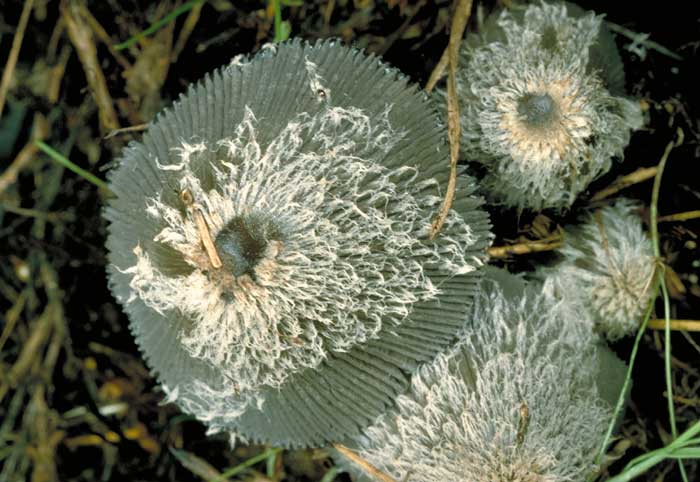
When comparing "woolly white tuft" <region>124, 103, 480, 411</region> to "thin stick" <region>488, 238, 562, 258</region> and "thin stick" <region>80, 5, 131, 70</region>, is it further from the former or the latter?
"thin stick" <region>80, 5, 131, 70</region>

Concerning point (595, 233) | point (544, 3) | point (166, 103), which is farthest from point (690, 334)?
point (166, 103)

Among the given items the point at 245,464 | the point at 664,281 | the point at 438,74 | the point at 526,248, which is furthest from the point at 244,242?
the point at 664,281

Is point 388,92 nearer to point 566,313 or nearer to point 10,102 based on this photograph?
point 566,313

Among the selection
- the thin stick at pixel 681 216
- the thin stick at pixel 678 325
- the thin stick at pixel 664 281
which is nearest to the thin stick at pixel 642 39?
the thin stick at pixel 664 281

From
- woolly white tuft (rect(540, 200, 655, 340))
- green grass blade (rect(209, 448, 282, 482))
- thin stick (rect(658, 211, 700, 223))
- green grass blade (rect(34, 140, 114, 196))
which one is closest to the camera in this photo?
woolly white tuft (rect(540, 200, 655, 340))

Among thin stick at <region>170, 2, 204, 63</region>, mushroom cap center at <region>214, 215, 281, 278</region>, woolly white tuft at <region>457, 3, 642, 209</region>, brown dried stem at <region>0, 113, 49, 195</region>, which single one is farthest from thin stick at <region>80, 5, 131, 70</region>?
mushroom cap center at <region>214, 215, 281, 278</region>

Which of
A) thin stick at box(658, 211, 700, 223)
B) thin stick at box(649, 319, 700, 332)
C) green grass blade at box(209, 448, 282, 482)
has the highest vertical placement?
thin stick at box(658, 211, 700, 223)

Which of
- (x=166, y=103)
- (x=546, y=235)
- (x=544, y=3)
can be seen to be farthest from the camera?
(x=166, y=103)
